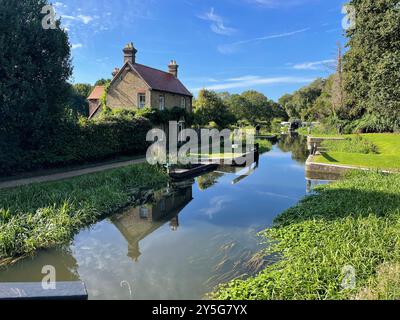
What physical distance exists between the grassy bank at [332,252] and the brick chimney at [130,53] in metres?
22.1

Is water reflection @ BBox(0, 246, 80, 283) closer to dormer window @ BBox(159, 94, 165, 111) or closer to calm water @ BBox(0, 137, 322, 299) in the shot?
calm water @ BBox(0, 137, 322, 299)

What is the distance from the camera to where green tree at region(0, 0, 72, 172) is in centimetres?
1152

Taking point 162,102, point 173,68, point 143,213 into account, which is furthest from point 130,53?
point 143,213

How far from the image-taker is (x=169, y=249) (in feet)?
21.7

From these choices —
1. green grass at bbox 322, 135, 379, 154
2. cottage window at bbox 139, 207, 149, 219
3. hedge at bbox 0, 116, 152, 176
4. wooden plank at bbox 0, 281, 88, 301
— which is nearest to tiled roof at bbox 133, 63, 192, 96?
hedge at bbox 0, 116, 152, 176

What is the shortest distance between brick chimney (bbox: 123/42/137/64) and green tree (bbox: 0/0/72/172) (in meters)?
12.8

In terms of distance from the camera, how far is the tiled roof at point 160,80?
2652cm

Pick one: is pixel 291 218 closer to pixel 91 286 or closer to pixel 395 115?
pixel 91 286

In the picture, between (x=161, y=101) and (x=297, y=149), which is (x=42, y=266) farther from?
(x=297, y=149)

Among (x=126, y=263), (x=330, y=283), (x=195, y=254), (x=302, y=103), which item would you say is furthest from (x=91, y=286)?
(x=302, y=103)

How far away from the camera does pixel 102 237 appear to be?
7.35 meters

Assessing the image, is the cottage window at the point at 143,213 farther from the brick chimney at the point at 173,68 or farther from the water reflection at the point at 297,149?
the brick chimney at the point at 173,68

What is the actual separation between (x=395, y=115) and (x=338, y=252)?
12472 mm

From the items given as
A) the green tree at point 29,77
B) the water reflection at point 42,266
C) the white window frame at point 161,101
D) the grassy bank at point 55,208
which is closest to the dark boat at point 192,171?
the grassy bank at point 55,208
